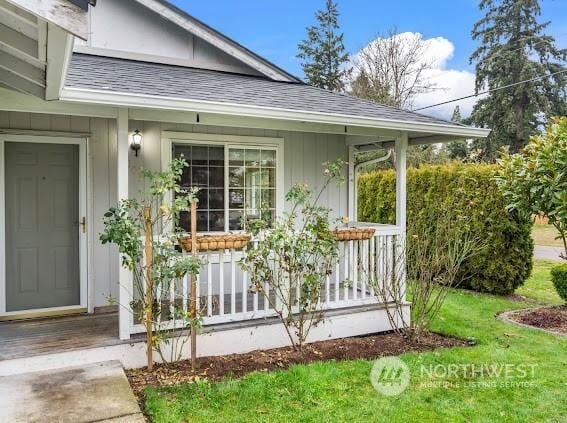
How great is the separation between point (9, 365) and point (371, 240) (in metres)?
4.20

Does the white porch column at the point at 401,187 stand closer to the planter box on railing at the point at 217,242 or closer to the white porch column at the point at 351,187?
the white porch column at the point at 351,187

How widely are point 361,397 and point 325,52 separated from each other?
84.0 ft

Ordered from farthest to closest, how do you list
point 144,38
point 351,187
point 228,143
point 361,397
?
point 351,187 < point 144,38 < point 228,143 < point 361,397

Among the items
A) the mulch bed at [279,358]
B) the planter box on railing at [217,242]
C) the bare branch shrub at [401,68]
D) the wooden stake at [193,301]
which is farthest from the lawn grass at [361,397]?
the bare branch shrub at [401,68]

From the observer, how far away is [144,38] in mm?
6891

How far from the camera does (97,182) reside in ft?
18.6

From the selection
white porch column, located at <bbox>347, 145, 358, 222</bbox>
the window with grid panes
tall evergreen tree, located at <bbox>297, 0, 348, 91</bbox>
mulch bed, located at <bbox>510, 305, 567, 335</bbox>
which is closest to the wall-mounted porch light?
the window with grid panes

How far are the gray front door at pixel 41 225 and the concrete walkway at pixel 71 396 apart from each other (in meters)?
1.76

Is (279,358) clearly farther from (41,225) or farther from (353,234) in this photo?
(41,225)

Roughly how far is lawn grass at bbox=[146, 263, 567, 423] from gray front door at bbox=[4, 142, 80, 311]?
254 centimetres

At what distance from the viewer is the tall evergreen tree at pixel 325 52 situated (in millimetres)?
26547

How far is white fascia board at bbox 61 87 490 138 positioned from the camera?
4.05 m

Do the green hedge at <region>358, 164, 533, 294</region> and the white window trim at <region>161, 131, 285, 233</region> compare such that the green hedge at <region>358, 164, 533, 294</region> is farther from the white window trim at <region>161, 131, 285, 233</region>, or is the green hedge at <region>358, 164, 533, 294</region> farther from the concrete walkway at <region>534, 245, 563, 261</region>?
the concrete walkway at <region>534, 245, 563, 261</region>

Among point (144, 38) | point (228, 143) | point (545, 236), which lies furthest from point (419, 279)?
point (545, 236)
